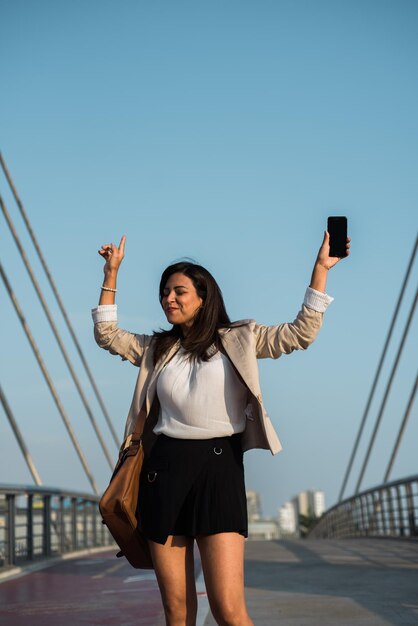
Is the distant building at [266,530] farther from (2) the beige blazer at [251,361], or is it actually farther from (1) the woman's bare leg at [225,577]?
(1) the woman's bare leg at [225,577]

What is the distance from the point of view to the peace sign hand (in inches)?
134

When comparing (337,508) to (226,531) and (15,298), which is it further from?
(226,531)

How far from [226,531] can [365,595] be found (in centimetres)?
350

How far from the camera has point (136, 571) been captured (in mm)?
9109

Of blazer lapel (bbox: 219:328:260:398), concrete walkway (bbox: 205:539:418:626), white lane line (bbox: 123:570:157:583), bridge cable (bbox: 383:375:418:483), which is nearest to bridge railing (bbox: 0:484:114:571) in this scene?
white lane line (bbox: 123:570:157:583)

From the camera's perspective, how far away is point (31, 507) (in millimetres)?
10430

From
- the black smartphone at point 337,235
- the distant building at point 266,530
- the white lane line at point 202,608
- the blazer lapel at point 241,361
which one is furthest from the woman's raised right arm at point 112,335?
the distant building at point 266,530

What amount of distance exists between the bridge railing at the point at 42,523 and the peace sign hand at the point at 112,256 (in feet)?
19.2

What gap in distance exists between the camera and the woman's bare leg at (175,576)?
2.95 metres

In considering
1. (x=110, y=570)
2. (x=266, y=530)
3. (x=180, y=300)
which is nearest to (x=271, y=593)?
(x=110, y=570)

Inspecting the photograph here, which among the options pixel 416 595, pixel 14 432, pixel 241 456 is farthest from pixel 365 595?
pixel 14 432

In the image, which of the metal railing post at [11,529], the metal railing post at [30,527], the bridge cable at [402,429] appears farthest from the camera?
the bridge cable at [402,429]

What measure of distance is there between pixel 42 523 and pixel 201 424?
859cm

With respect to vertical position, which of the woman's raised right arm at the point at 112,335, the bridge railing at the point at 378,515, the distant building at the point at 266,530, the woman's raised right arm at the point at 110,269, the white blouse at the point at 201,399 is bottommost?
the distant building at the point at 266,530
